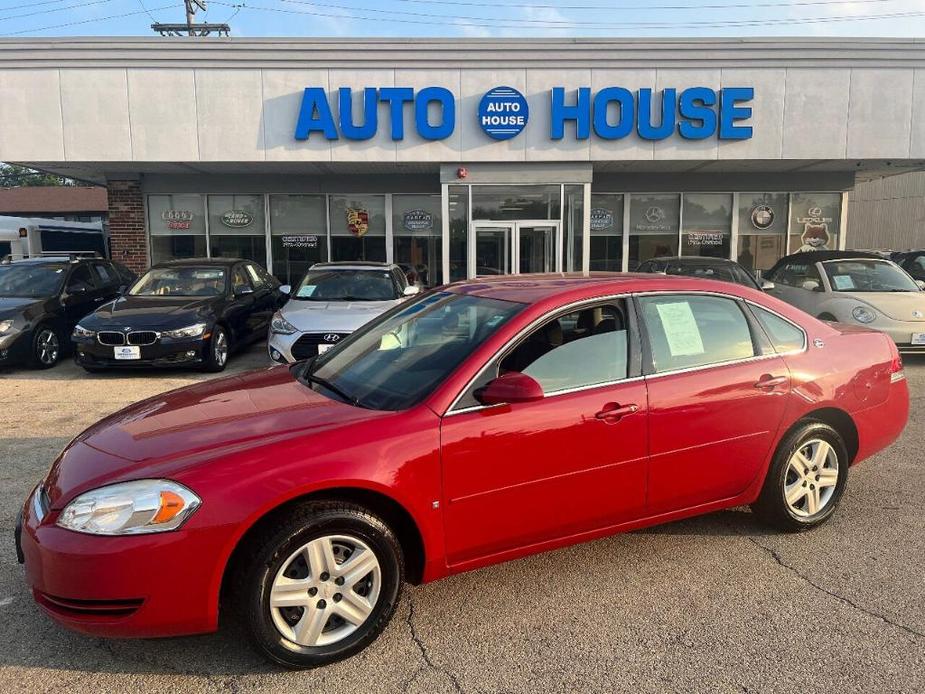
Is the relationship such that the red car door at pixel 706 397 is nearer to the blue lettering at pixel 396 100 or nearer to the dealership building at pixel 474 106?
the dealership building at pixel 474 106

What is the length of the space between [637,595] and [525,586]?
0.54 m

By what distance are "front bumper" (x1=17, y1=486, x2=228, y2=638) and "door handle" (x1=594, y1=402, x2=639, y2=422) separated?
1.71 meters

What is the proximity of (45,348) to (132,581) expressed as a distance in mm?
8460

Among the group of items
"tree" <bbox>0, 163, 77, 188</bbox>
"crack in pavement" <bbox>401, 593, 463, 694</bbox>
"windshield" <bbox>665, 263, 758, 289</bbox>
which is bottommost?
"crack in pavement" <bbox>401, 593, 463, 694</bbox>

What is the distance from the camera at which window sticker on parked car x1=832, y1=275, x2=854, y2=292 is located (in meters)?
9.91

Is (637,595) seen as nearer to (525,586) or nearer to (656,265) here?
(525,586)

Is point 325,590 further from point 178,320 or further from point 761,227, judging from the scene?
point 761,227

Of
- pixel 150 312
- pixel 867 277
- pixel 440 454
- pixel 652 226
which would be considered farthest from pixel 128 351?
pixel 652 226

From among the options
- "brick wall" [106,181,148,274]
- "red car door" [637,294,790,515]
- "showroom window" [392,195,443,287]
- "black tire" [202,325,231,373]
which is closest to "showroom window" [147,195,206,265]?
"brick wall" [106,181,148,274]

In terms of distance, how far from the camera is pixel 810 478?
390cm

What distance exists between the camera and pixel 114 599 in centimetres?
249

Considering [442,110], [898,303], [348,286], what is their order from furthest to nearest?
[442,110]
[348,286]
[898,303]

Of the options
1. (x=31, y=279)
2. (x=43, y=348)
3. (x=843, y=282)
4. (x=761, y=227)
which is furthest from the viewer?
(x=761, y=227)

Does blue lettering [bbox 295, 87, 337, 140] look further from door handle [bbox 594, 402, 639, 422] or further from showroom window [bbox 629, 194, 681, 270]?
door handle [bbox 594, 402, 639, 422]
